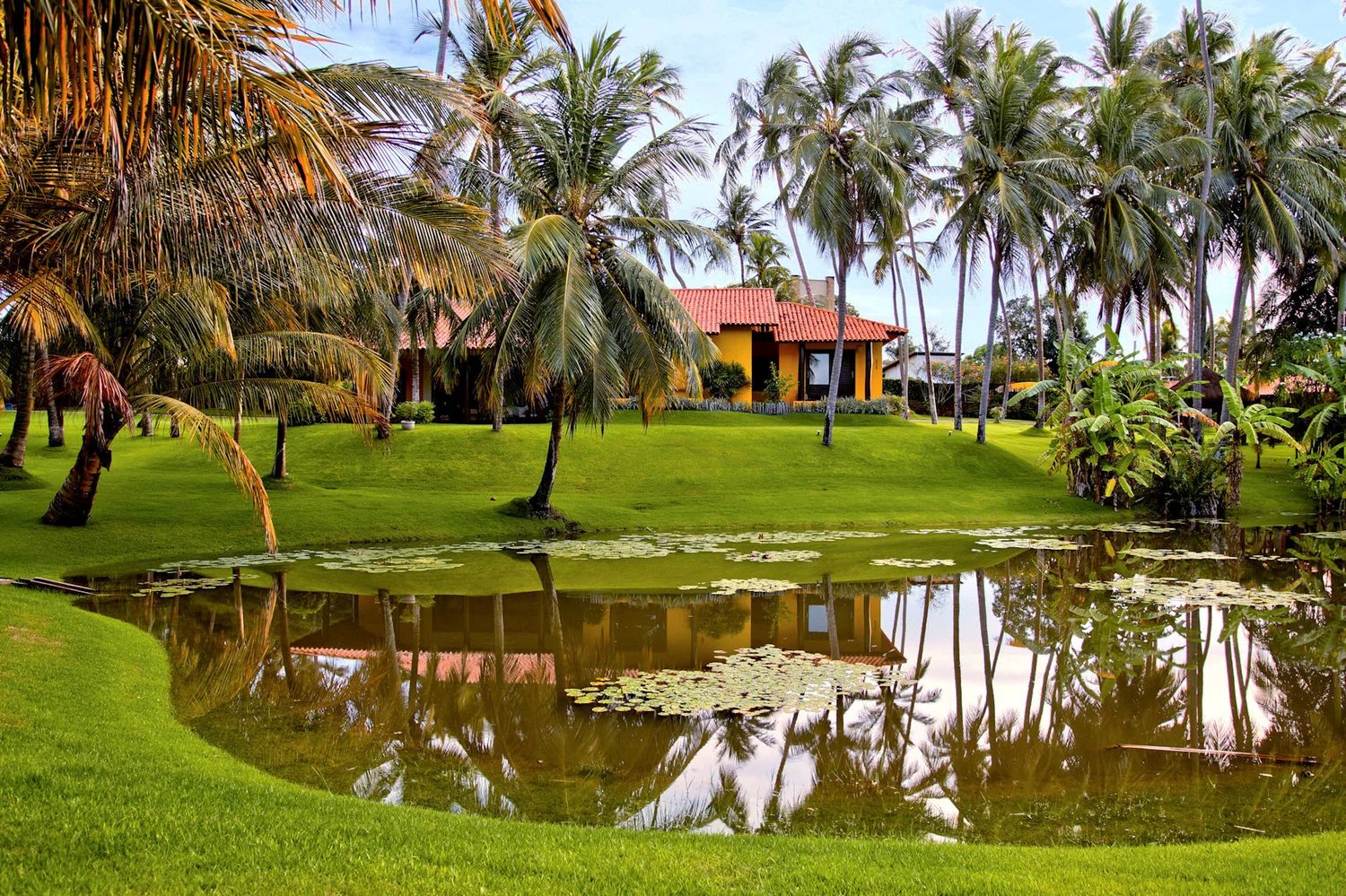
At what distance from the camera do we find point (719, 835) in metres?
4.82

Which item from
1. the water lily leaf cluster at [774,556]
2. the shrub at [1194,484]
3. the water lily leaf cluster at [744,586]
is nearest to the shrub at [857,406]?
the shrub at [1194,484]

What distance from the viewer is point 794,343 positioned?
35.8 m

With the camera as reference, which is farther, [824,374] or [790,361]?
[824,374]

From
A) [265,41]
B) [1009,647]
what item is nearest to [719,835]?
[265,41]

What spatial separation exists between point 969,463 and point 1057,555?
10.4 meters

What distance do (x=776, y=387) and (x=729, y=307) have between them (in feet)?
15.3

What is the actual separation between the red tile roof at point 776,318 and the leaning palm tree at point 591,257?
16.8 metres

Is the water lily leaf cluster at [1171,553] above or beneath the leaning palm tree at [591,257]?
beneath

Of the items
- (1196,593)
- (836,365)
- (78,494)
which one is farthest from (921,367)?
(78,494)

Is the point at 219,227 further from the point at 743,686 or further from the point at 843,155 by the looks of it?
the point at 843,155

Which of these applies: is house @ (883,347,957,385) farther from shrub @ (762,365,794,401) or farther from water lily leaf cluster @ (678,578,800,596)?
water lily leaf cluster @ (678,578,800,596)

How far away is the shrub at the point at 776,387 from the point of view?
34188mm

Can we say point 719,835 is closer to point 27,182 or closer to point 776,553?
point 27,182

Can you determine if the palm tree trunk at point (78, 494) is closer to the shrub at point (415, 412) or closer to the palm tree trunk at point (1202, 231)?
the shrub at point (415, 412)
